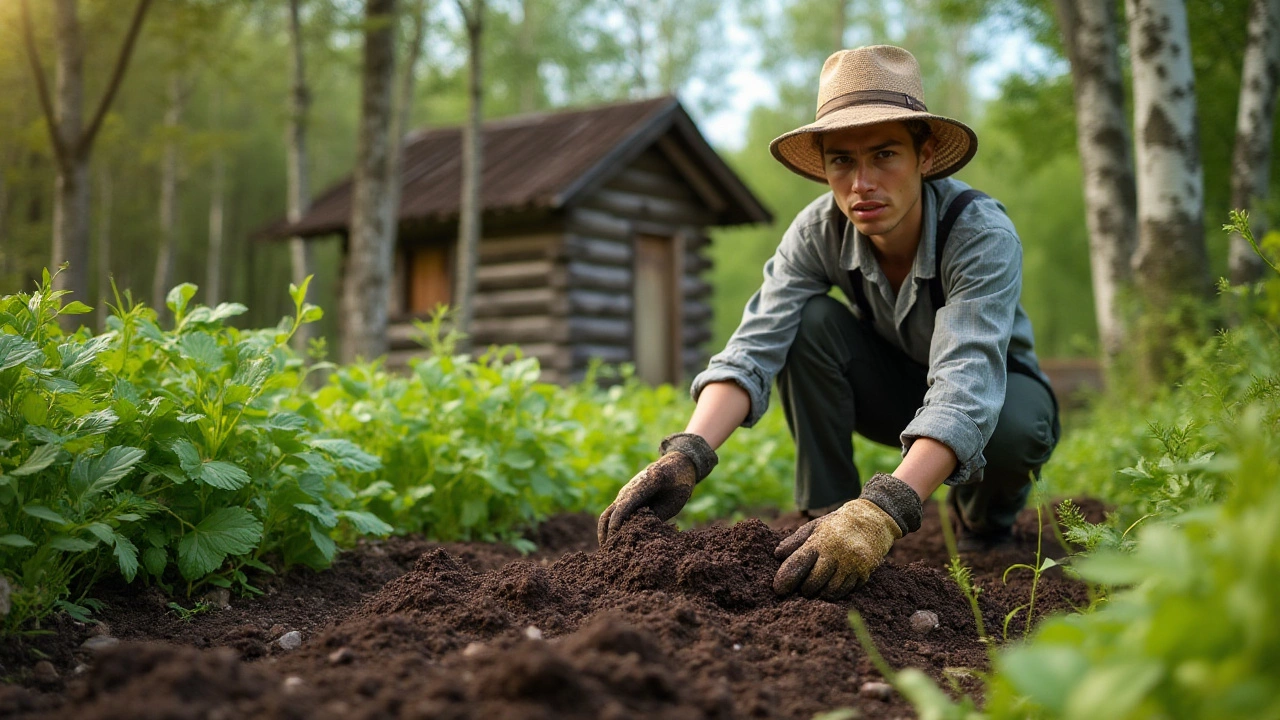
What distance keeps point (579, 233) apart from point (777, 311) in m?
7.65

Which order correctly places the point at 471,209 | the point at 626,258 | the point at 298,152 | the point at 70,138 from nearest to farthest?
1. the point at 70,138
2. the point at 471,209
3. the point at 626,258
4. the point at 298,152

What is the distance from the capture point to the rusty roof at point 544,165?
32.6 ft

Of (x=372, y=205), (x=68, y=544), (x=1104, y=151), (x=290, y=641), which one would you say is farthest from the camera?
(x=372, y=205)

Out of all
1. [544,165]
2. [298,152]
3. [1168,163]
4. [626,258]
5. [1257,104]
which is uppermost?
[298,152]

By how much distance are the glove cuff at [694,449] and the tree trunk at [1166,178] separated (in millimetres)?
3793

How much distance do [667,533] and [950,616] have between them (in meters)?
0.65

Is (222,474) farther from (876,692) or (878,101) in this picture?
(878,101)

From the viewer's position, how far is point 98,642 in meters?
1.83

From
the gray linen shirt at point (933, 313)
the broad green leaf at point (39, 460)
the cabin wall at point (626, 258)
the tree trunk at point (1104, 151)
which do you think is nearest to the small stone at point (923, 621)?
the gray linen shirt at point (933, 313)

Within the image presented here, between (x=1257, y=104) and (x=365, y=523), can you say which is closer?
(x=365, y=523)

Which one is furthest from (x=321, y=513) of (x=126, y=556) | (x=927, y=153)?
(x=927, y=153)

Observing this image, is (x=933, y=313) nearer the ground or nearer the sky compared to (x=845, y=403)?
nearer the sky

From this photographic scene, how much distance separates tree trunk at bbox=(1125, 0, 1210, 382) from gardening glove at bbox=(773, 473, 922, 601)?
12.7ft

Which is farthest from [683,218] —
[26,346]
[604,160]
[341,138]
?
[341,138]
